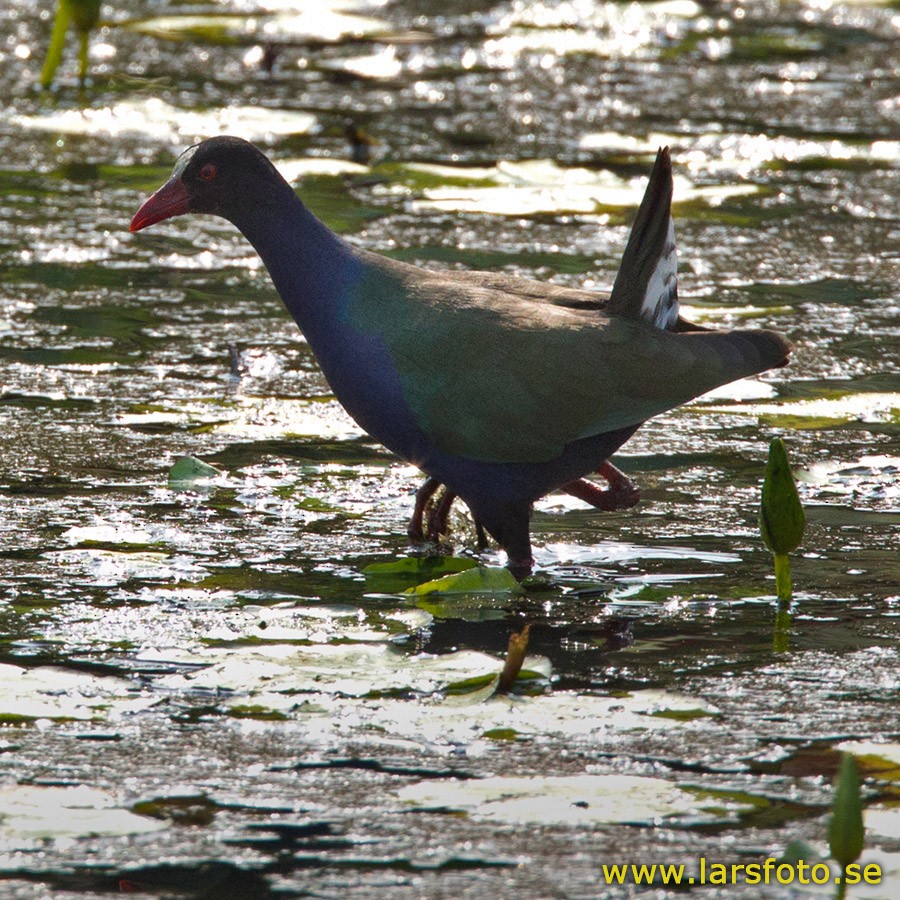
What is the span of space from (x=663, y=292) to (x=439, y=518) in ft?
2.55

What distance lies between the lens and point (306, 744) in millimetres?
2824

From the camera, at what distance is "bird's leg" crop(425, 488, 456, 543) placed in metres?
3.99

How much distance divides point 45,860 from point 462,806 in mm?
635

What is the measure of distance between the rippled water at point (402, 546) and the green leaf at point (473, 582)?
0.10ft

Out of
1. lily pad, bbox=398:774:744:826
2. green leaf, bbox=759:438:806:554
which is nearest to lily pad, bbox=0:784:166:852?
lily pad, bbox=398:774:744:826

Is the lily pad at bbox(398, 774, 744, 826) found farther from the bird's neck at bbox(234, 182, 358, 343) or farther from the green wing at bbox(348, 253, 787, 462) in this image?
the bird's neck at bbox(234, 182, 358, 343)

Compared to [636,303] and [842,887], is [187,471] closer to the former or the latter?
[636,303]

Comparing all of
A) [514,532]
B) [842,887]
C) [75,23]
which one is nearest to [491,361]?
[514,532]

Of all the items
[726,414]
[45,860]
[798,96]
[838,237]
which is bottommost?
[45,860]

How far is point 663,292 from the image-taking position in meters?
3.99

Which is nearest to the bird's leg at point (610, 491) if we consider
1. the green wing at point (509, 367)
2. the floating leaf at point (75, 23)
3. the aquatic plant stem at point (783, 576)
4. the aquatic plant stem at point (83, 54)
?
the green wing at point (509, 367)

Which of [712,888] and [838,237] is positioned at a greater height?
[838,237]

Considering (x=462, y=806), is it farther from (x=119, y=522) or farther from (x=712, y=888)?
(x=119, y=522)

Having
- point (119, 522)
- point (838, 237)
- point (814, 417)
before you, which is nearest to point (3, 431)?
point (119, 522)
